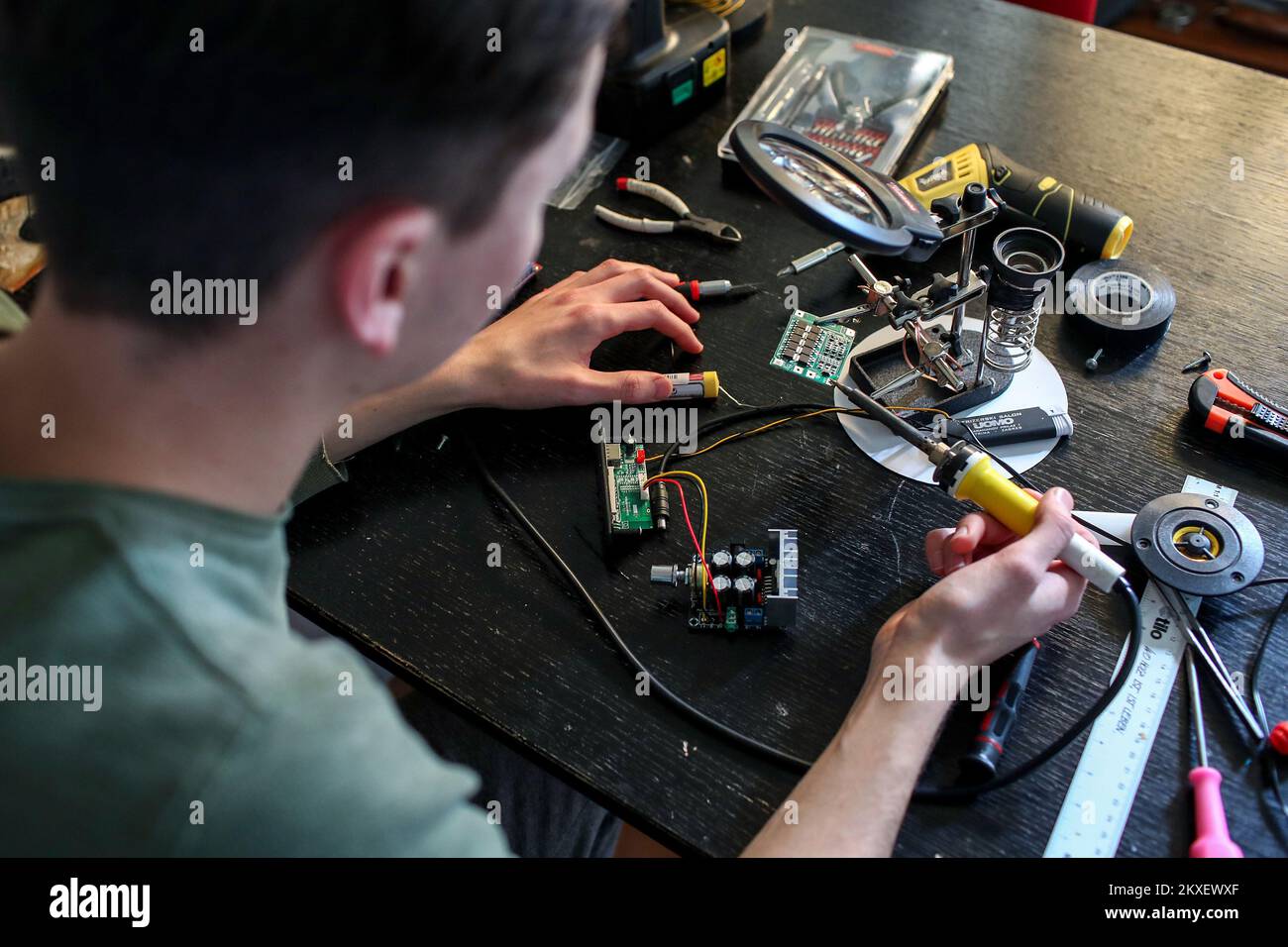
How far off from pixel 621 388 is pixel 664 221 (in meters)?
0.33

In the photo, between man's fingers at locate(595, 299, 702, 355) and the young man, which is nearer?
the young man

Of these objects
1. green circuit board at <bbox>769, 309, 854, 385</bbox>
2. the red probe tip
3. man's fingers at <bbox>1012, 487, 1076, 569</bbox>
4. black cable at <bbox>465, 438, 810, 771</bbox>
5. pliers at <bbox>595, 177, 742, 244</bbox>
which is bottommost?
black cable at <bbox>465, 438, 810, 771</bbox>

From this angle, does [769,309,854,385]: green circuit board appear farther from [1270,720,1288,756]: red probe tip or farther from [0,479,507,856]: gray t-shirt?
[0,479,507,856]: gray t-shirt

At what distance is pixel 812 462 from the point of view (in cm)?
102

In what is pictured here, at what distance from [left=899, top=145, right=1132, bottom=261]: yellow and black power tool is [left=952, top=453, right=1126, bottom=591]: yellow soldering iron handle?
40 cm

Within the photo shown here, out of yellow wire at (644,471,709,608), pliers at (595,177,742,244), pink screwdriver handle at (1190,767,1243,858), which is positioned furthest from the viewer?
pliers at (595,177,742,244)

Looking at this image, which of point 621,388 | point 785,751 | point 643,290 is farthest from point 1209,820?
point 643,290

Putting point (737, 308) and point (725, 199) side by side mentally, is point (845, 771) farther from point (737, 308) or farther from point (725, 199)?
point (725, 199)

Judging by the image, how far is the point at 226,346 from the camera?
584mm

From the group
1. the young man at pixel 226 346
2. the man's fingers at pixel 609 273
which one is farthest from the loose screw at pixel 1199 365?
the young man at pixel 226 346

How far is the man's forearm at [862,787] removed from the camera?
75cm

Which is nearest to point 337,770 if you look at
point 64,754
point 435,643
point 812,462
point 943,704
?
point 64,754

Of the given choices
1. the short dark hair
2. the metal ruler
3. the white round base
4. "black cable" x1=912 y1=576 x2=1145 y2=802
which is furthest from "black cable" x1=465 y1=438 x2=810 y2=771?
the short dark hair

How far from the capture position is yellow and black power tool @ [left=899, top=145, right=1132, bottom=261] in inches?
44.6
